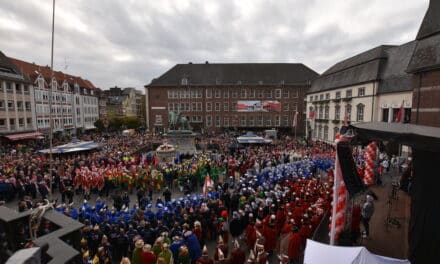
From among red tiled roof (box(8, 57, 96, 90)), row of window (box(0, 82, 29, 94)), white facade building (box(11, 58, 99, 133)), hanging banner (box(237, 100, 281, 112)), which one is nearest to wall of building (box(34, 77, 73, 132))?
white facade building (box(11, 58, 99, 133))

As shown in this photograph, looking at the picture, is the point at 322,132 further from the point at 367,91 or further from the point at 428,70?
the point at 428,70

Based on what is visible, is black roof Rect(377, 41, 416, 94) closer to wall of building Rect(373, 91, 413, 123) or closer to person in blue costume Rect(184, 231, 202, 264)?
wall of building Rect(373, 91, 413, 123)

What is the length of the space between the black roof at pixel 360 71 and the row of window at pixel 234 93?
12838 millimetres

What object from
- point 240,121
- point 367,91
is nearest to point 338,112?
point 367,91

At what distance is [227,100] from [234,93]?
2257 mm

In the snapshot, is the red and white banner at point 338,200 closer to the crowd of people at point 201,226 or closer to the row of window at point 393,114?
the crowd of people at point 201,226

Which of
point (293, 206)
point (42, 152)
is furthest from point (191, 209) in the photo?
point (42, 152)

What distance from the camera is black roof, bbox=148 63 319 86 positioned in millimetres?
51125

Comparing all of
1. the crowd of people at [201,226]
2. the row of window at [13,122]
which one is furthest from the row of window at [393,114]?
the row of window at [13,122]

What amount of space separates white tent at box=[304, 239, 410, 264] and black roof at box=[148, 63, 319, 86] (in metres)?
47.4

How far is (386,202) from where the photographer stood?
12.4 m

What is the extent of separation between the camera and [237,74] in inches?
2071

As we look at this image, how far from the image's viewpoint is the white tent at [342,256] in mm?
5004

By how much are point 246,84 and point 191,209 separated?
43988 millimetres
